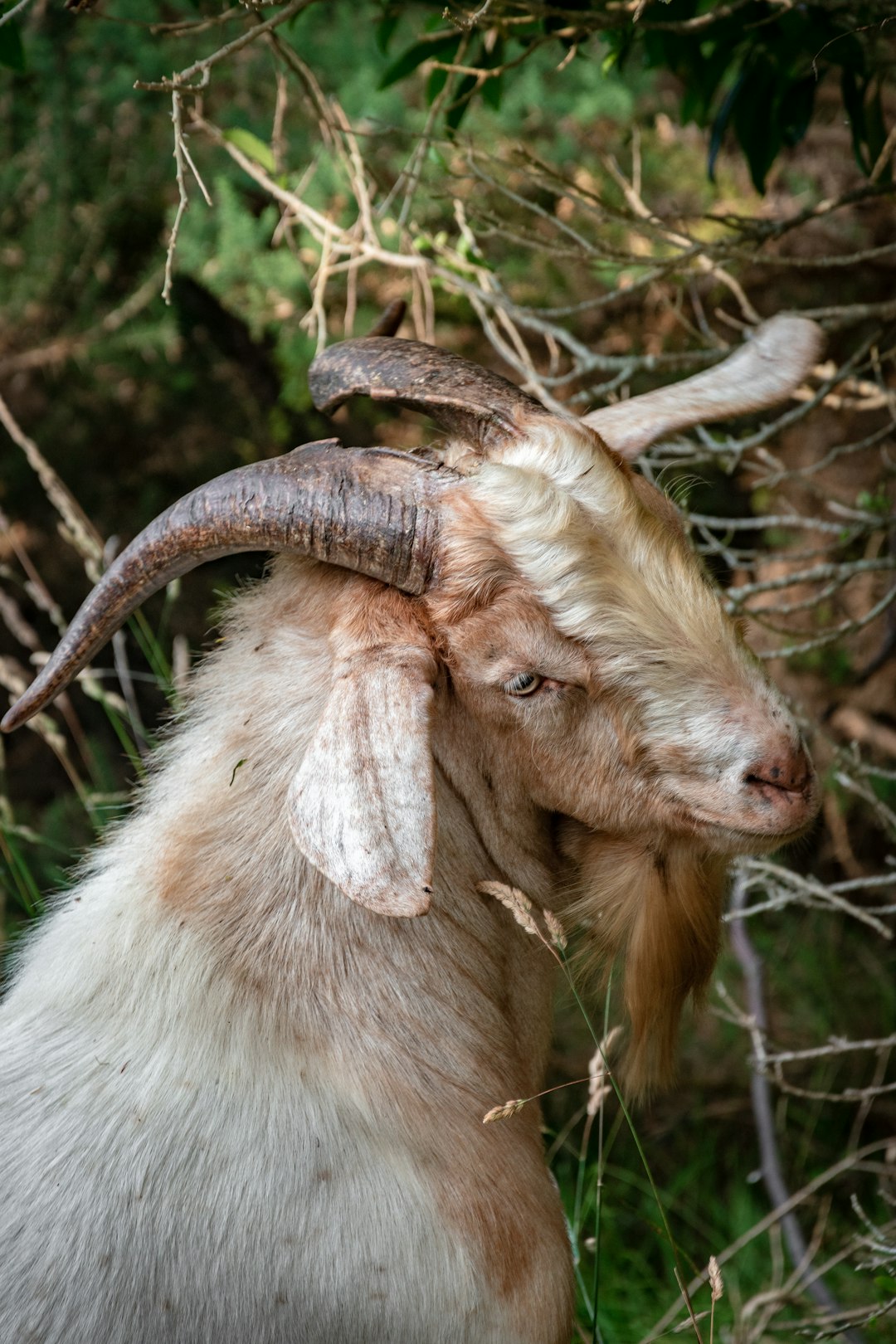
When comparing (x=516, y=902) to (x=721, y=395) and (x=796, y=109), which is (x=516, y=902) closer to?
(x=721, y=395)

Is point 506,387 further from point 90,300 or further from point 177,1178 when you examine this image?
point 90,300

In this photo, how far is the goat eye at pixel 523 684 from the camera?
234cm

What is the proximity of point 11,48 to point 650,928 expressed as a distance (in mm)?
2506

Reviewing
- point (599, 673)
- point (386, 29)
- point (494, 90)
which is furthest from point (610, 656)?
point (386, 29)

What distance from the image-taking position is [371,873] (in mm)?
2012

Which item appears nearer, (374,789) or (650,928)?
(374,789)

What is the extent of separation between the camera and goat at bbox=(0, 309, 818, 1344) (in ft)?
6.86

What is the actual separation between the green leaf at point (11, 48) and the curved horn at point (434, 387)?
1.16 metres

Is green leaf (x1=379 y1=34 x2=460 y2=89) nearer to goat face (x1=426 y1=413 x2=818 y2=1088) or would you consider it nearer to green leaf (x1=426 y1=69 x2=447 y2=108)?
green leaf (x1=426 y1=69 x2=447 y2=108)

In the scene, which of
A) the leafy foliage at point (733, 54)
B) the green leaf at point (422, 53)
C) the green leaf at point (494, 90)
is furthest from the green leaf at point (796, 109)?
the green leaf at point (422, 53)

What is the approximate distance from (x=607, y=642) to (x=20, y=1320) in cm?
153

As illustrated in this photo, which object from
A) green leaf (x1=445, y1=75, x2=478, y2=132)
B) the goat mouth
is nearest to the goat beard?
the goat mouth

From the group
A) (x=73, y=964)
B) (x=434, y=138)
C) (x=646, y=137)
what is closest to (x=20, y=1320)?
(x=73, y=964)

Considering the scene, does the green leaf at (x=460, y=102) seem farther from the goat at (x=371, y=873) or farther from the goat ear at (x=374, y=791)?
the goat ear at (x=374, y=791)
